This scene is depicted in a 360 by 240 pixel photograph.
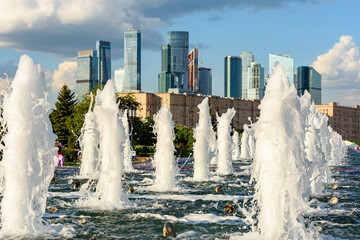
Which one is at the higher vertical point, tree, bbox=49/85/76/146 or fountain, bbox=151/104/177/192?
tree, bbox=49/85/76/146

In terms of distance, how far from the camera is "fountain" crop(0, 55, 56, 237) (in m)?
11.3

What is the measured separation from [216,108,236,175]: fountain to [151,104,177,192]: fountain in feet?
28.4

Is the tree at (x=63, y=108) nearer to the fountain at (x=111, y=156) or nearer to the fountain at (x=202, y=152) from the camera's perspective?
the fountain at (x=202, y=152)

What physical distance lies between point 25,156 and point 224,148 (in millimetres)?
18832

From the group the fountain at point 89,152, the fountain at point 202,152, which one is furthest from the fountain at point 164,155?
the fountain at point 89,152

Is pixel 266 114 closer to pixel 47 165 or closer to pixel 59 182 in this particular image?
pixel 47 165

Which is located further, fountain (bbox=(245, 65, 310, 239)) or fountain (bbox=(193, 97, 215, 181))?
fountain (bbox=(193, 97, 215, 181))

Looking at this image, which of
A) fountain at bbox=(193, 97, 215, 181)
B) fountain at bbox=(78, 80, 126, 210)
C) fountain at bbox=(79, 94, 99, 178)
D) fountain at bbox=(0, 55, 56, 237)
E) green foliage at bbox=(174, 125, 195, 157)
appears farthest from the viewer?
green foliage at bbox=(174, 125, 195, 157)

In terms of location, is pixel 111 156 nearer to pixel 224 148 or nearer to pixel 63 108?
pixel 224 148

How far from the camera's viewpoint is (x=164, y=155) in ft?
65.5

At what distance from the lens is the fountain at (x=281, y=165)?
33.7 feet

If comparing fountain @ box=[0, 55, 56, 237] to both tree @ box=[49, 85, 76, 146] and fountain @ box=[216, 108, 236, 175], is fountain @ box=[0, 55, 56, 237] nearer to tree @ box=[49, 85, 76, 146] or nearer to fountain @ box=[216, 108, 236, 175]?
fountain @ box=[216, 108, 236, 175]

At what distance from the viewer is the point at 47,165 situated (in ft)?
38.0

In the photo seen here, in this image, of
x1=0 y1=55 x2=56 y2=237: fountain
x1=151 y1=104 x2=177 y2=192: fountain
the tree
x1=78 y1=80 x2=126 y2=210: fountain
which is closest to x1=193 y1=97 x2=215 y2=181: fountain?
x1=151 y1=104 x2=177 y2=192: fountain
